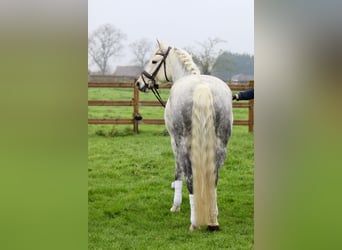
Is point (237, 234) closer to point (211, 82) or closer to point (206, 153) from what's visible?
point (206, 153)

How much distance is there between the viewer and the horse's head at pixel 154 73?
101 inches

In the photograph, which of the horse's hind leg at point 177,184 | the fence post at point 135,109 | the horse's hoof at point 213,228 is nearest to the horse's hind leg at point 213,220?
the horse's hoof at point 213,228

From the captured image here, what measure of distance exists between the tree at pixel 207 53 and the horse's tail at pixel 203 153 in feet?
0.41

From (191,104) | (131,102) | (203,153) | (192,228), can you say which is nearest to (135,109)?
(131,102)

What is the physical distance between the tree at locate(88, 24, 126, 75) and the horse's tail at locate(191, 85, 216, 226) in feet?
1.56

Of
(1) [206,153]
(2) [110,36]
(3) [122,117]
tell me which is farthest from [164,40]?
(1) [206,153]

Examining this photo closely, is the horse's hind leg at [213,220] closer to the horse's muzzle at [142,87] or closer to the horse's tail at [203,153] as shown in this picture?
the horse's tail at [203,153]

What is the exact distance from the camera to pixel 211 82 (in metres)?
2.54

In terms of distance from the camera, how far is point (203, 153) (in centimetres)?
253

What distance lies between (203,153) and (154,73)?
0.50m

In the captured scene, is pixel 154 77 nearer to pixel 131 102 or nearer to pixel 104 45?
pixel 131 102
